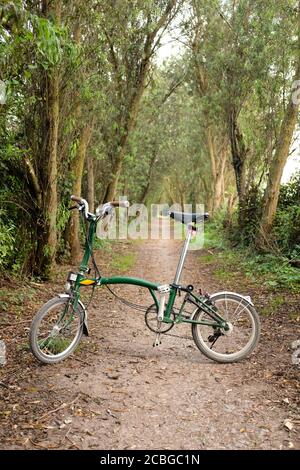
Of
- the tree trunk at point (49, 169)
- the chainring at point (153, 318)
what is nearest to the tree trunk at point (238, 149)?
the tree trunk at point (49, 169)

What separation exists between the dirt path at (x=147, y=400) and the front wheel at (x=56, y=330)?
147 mm

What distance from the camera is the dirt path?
3199 millimetres

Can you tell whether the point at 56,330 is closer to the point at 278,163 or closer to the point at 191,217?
the point at 191,217

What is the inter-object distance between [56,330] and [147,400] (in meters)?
1.28

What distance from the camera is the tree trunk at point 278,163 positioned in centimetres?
1001

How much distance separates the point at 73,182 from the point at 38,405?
23.0 feet

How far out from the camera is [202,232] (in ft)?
63.3

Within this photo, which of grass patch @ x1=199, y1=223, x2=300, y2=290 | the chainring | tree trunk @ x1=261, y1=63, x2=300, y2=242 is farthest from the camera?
tree trunk @ x1=261, y1=63, x2=300, y2=242

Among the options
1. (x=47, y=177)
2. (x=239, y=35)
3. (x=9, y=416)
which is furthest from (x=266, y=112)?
(x=9, y=416)

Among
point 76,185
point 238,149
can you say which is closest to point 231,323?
point 76,185

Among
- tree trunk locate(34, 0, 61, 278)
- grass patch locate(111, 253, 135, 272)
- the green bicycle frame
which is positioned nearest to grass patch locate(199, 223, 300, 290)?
grass patch locate(111, 253, 135, 272)

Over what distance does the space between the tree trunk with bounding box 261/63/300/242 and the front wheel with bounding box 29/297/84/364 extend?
21.9 feet

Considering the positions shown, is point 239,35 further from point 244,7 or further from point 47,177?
point 47,177

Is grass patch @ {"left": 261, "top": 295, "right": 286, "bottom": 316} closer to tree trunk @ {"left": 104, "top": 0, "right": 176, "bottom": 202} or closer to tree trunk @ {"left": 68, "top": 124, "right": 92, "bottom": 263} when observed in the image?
tree trunk @ {"left": 68, "top": 124, "right": 92, "bottom": 263}
